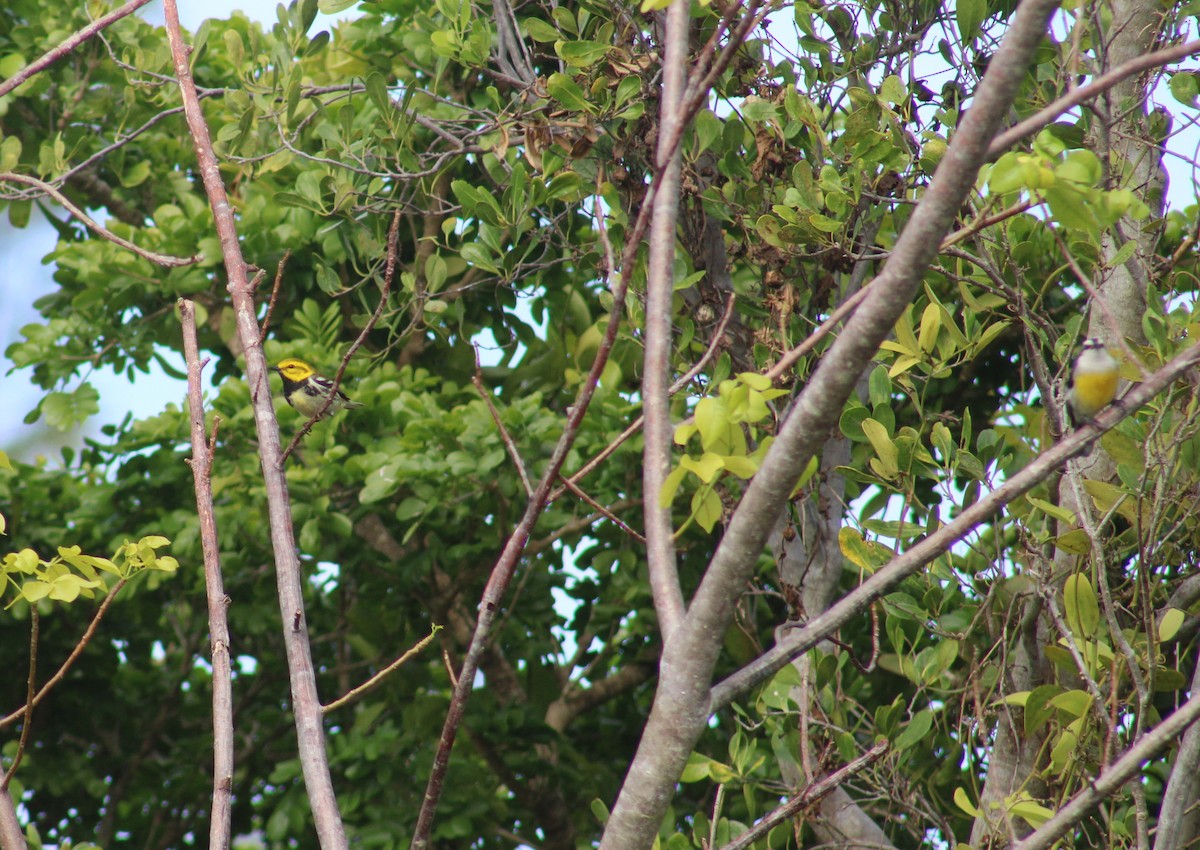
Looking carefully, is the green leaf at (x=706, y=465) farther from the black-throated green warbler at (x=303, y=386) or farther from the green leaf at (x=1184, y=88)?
the black-throated green warbler at (x=303, y=386)

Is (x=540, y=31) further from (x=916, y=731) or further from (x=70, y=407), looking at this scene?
(x=70, y=407)

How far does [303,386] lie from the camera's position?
495 cm

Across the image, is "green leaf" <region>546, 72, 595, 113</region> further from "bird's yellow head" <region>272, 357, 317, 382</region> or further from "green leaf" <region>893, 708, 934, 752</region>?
"bird's yellow head" <region>272, 357, 317, 382</region>

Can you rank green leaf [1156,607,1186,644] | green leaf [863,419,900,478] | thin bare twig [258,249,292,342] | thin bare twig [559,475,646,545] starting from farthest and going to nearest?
green leaf [863,419,900,478], green leaf [1156,607,1186,644], thin bare twig [258,249,292,342], thin bare twig [559,475,646,545]

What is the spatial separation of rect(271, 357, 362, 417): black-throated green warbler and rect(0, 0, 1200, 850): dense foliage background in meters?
0.10

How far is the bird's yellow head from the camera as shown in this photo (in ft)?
15.3

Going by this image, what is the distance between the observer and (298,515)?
4.36m

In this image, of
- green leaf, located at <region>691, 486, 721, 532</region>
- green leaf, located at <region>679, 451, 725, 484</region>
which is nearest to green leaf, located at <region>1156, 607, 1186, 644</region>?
green leaf, located at <region>691, 486, 721, 532</region>

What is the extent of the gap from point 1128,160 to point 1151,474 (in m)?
1.08

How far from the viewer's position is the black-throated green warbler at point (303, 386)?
4641mm

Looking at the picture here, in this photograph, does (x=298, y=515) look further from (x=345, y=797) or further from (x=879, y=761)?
(x=879, y=761)

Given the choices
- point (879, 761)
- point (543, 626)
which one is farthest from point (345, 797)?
point (879, 761)

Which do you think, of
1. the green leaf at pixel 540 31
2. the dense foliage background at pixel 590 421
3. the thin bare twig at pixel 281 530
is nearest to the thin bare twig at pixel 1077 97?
the dense foliage background at pixel 590 421

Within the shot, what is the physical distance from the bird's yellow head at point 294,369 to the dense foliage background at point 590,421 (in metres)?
0.07
